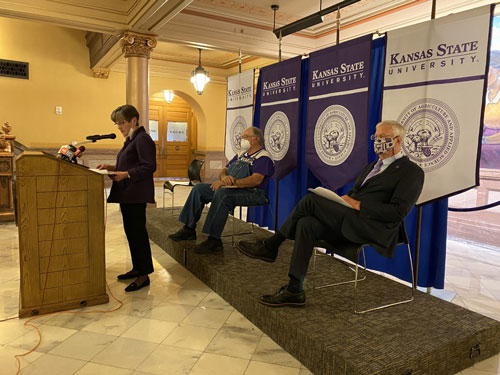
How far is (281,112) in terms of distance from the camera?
13.4 feet

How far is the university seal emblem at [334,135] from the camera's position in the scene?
323 cm

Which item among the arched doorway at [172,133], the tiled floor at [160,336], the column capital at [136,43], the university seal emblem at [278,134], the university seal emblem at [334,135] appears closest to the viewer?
the tiled floor at [160,336]

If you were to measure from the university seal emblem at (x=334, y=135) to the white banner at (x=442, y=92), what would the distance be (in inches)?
16.5

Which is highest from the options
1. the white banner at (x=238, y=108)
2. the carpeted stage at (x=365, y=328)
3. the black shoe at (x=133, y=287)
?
the white banner at (x=238, y=108)

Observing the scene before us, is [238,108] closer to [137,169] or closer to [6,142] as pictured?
[137,169]

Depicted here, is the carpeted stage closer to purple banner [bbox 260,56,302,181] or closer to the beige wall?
purple banner [bbox 260,56,302,181]

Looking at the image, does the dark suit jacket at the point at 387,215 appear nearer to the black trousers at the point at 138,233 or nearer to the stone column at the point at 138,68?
the black trousers at the point at 138,233

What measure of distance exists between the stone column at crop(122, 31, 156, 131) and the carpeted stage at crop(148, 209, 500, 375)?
12.5 feet

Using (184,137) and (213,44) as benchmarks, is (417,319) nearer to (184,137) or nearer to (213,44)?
(213,44)

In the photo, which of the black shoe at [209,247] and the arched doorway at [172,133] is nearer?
the black shoe at [209,247]

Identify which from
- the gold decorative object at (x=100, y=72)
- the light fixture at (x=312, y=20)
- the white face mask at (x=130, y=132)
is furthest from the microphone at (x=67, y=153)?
the gold decorative object at (x=100, y=72)

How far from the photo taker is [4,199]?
537 centimetres

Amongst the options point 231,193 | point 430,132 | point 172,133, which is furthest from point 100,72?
point 430,132

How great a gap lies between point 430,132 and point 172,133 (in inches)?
378
